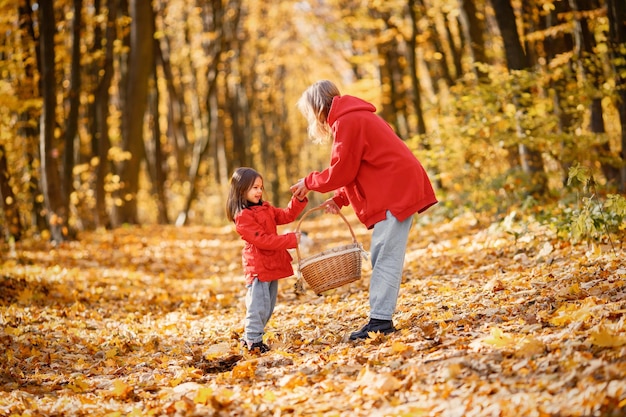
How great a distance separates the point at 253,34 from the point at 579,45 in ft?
65.9

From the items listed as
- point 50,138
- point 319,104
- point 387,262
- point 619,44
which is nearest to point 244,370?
point 387,262

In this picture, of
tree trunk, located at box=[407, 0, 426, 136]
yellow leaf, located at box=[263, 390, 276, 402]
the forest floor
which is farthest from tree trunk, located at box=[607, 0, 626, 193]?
tree trunk, located at box=[407, 0, 426, 136]

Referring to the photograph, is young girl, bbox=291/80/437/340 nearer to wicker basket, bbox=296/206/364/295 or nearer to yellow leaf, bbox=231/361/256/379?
wicker basket, bbox=296/206/364/295

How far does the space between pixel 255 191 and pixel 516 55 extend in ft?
21.2

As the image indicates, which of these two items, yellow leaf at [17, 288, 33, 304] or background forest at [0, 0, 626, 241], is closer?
yellow leaf at [17, 288, 33, 304]

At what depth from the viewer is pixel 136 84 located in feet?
52.3

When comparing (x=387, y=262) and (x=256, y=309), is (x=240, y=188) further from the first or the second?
(x=387, y=262)

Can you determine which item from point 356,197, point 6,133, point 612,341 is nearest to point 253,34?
point 6,133

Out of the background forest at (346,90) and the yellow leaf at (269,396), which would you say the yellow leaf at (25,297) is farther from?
the background forest at (346,90)

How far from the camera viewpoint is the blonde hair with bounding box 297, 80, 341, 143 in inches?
209

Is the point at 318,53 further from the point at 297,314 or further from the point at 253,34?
the point at 297,314

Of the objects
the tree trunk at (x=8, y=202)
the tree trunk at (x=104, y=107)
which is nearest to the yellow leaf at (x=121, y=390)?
the tree trunk at (x=8, y=202)

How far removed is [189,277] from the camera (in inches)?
442

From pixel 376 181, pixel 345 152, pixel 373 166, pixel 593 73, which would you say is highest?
pixel 593 73
